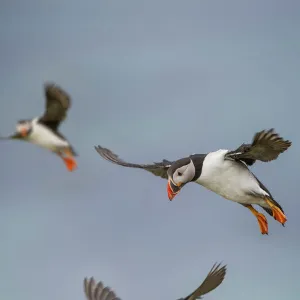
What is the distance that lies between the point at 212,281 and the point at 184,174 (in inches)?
61.5

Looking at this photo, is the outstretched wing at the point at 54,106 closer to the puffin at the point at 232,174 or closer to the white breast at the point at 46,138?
the white breast at the point at 46,138

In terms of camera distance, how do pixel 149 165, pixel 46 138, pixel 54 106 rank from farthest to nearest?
pixel 149 165
pixel 54 106
pixel 46 138

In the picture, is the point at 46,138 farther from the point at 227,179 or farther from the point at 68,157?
the point at 227,179

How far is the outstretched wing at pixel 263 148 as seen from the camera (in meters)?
8.62

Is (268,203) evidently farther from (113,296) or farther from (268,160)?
(113,296)

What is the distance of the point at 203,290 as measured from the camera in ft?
31.1

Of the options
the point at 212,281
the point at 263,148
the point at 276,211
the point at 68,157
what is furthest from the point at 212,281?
the point at 68,157

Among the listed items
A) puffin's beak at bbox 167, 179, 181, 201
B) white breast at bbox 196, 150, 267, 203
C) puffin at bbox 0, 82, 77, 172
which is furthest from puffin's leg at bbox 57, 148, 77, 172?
white breast at bbox 196, 150, 267, 203

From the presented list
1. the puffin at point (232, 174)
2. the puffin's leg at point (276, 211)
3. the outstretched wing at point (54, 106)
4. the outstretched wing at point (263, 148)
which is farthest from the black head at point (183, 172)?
the outstretched wing at point (54, 106)

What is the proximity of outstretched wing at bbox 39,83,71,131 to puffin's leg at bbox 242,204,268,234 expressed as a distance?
6968 millimetres

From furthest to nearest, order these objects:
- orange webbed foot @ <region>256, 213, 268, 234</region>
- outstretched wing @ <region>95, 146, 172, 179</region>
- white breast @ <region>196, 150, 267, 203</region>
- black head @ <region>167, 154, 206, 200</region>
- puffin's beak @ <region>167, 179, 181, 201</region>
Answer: outstretched wing @ <region>95, 146, 172, 179</region>, orange webbed foot @ <region>256, 213, 268, 234</region>, white breast @ <region>196, 150, 267, 203</region>, black head @ <region>167, 154, 206, 200</region>, puffin's beak @ <region>167, 179, 181, 201</region>

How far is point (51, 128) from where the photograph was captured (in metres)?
3.90

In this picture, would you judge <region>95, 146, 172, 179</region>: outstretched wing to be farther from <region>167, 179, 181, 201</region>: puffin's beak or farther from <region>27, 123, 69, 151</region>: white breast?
<region>27, 123, 69, 151</region>: white breast

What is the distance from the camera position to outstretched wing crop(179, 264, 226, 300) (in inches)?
372
